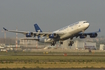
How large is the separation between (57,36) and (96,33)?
464 inches

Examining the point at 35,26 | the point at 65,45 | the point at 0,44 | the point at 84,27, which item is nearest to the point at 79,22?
the point at 84,27

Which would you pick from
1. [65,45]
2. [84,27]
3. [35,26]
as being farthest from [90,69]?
[65,45]

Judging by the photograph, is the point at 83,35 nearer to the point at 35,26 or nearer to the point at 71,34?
the point at 71,34

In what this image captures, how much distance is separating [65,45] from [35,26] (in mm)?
28921

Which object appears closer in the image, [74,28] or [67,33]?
[74,28]

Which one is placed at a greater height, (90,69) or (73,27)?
(73,27)

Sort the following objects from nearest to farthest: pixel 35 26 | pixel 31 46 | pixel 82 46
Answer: pixel 35 26 < pixel 31 46 < pixel 82 46

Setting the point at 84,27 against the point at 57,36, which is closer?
the point at 84,27

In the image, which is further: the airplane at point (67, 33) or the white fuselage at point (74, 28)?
the airplane at point (67, 33)

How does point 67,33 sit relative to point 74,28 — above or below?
below

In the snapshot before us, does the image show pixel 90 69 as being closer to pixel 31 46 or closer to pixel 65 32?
pixel 65 32

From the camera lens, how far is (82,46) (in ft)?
460

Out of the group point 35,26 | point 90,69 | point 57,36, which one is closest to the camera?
point 90,69

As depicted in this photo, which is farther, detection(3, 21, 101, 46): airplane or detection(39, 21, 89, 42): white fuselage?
detection(3, 21, 101, 46): airplane
